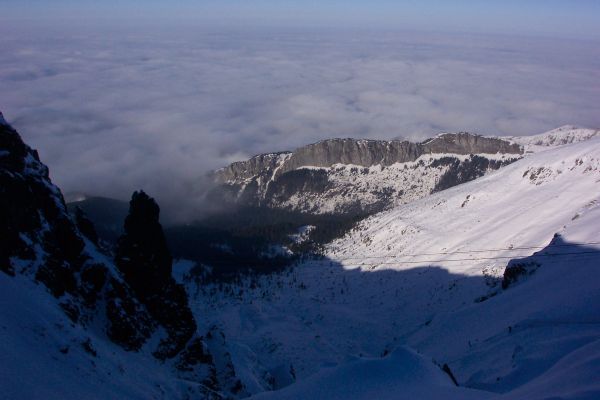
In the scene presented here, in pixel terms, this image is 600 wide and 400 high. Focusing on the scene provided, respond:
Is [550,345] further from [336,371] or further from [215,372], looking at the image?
[215,372]

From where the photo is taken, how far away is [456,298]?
223 feet

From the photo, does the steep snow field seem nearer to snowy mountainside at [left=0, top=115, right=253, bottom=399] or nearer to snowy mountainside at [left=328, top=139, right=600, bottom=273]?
snowy mountainside at [left=328, top=139, right=600, bottom=273]

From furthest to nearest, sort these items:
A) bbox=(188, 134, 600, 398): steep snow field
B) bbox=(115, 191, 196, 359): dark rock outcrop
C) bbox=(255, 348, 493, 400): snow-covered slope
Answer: bbox=(115, 191, 196, 359): dark rock outcrop
bbox=(188, 134, 600, 398): steep snow field
bbox=(255, 348, 493, 400): snow-covered slope

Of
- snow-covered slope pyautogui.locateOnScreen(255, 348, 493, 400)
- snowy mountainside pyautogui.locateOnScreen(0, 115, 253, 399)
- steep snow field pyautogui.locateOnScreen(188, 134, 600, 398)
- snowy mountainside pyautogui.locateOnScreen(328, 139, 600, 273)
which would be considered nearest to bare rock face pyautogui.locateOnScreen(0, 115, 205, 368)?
snowy mountainside pyautogui.locateOnScreen(0, 115, 253, 399)

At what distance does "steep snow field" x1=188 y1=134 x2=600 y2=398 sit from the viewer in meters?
23.0

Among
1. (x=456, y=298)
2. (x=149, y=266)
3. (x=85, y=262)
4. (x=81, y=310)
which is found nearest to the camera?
(x=81, y=310)

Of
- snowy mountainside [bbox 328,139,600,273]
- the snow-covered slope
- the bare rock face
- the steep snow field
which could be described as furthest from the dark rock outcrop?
snowy mountainside [bbox 328,139,600,273]

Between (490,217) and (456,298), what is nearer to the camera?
(456,298)

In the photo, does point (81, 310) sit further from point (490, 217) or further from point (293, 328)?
point (490, 217)

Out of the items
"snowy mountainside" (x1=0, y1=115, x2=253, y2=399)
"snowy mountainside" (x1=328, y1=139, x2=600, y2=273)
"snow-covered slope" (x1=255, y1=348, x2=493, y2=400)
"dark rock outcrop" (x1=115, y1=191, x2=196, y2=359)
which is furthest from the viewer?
"snowy mountainside" (x1=328, y1=139, x2=600, y2=273)

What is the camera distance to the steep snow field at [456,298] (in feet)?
75.5

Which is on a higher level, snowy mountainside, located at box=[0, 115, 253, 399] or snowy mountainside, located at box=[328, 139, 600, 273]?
snowy mountainside, located at box=[0, 115, 253, 399]

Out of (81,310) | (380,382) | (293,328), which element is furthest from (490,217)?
(81,310)

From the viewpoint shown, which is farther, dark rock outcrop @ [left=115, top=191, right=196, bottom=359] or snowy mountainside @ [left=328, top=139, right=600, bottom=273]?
snowy mountainside @ [left=328, top=139, right=600, bottom=273]
